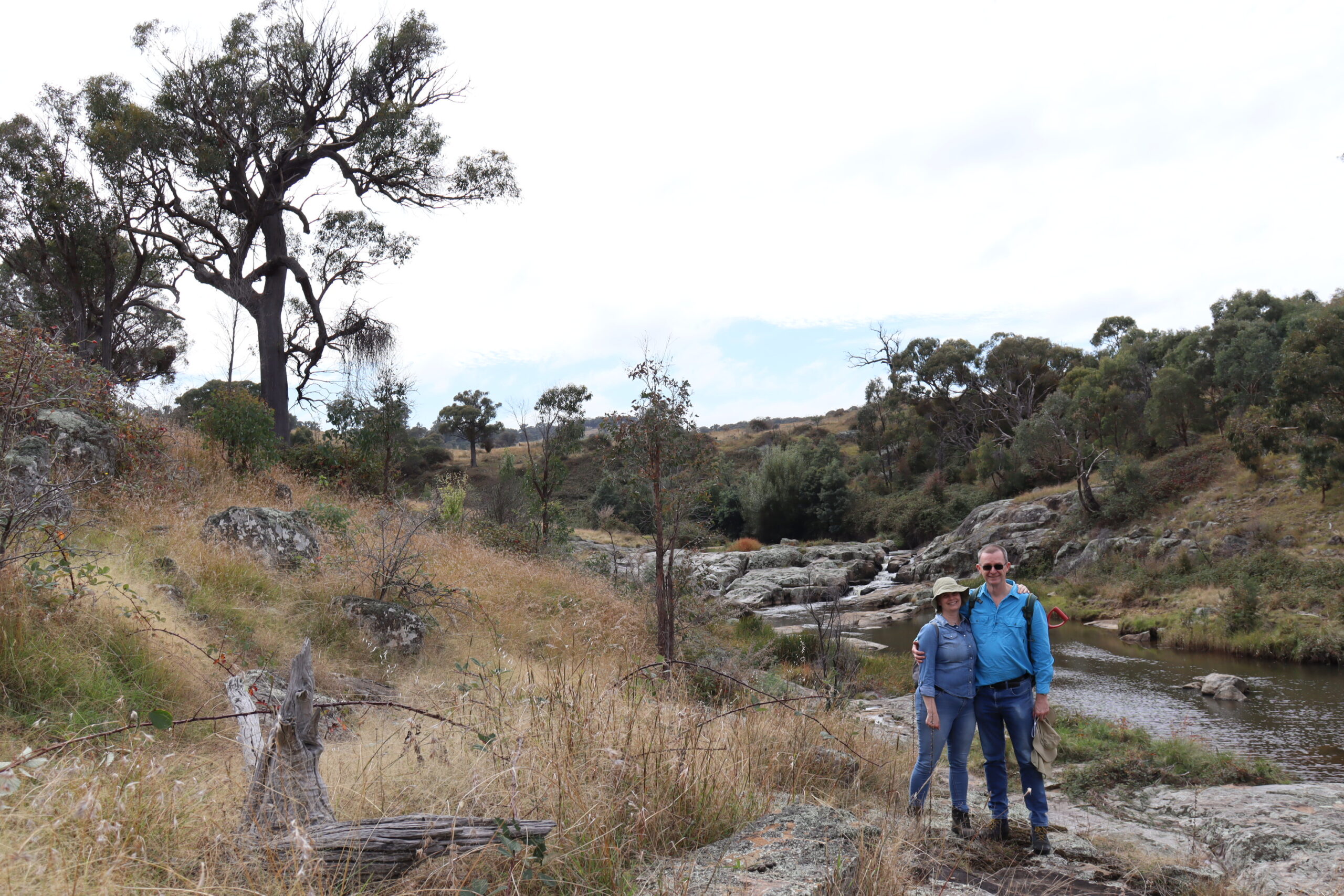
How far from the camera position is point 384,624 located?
7.88 meters

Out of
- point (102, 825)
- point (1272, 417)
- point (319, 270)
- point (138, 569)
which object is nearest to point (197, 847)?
point (102, 825)

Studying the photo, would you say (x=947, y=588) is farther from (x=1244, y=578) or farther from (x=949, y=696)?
(x=1244, y=578)

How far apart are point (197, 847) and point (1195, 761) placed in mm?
9248

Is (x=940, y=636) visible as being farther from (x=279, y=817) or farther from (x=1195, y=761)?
(x=1195, y=761)

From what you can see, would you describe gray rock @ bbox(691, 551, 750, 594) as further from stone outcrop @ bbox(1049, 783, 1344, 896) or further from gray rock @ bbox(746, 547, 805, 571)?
stone outcrop @ bbox(1049, 783, 1344, 896)

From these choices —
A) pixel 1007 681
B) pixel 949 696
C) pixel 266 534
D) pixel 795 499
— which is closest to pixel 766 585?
pixel 795 499

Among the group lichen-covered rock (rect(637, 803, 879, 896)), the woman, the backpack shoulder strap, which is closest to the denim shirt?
A: the woman

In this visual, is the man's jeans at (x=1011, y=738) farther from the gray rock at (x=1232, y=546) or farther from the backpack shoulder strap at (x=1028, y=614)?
the gray rock at (x=1232, y=546)

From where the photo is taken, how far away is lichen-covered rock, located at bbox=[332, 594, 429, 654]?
7.77 m

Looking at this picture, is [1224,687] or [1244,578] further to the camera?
[1244,578]

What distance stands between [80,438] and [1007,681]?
1072 cm

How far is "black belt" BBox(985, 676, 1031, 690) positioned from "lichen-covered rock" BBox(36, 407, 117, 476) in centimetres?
940

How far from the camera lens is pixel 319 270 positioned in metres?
21.3

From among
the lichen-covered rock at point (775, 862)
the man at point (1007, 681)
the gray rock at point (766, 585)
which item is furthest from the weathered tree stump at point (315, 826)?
the gray rock at point (766, 585)
